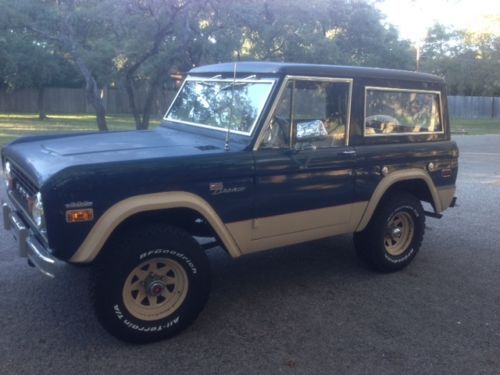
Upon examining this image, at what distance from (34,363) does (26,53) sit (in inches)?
1179

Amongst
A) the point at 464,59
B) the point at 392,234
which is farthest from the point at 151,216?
the point at 464,59

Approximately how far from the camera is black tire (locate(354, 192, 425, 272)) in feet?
16.8

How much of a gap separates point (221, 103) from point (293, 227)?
4.22 ft

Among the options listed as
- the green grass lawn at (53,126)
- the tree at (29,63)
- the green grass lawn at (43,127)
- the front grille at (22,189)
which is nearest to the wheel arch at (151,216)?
the front grille at (22,189)

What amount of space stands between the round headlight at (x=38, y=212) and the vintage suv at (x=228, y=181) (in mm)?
26

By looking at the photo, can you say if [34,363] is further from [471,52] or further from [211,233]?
[471,52]

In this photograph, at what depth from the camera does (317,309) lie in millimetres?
4414

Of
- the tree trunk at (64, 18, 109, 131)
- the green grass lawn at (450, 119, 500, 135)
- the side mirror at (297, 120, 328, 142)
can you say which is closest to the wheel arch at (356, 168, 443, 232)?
the side mirror at (297, 120, 328, 142)

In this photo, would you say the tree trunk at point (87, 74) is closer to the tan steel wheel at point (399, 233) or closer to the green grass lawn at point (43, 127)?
the green grass lawn at point (43, 127)

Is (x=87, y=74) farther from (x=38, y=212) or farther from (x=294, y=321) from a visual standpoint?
(x=294, y=321)

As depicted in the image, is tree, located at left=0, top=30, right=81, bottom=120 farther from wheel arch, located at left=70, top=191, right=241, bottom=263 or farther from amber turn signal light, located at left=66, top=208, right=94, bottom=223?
amber turn signal light, located at left=66, top=208, right=94, bottom=223

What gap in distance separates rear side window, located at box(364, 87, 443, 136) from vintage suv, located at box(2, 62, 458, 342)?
0.06 ft

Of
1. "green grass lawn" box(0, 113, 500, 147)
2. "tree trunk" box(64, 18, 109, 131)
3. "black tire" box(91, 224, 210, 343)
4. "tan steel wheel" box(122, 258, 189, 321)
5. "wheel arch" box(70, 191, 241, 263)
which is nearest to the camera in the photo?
"wheel arch" box(70, 191, 241, 263)

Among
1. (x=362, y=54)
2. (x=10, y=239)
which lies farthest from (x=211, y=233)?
(x=362, y=54)
